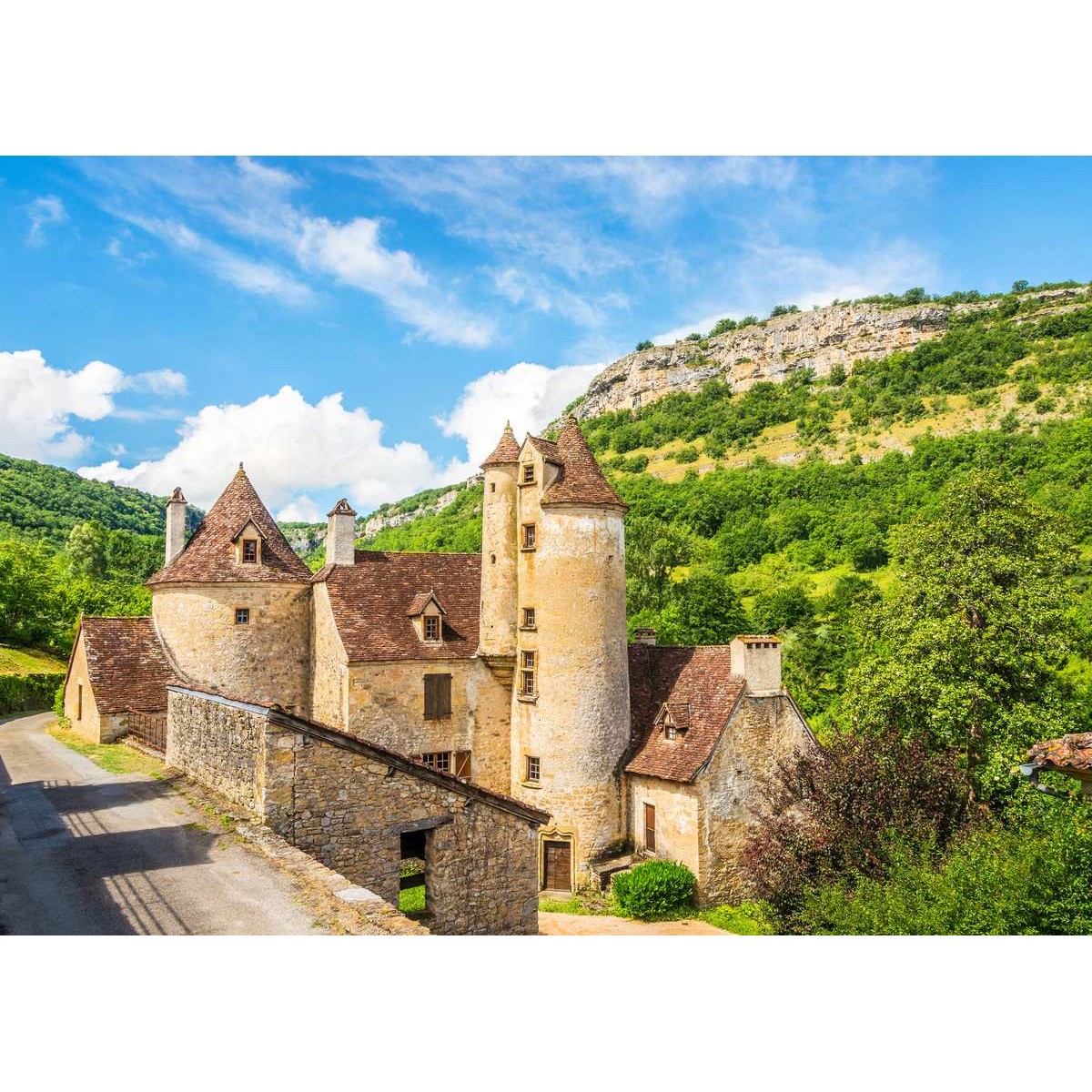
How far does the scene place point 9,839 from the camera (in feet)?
42.6

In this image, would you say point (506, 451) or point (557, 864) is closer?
point (557, 864)

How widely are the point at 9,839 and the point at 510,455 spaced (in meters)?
18.8

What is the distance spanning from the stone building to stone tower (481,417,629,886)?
0.06 metres

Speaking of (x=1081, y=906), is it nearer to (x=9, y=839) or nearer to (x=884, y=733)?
(x=884, y=733)

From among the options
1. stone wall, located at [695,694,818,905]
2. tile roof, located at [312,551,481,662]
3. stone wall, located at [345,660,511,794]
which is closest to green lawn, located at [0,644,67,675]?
tile roof, located at [312,551,481,662]

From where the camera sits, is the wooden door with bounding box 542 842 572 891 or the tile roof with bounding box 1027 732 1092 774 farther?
the wooden door with bounding box 542 842 572 891

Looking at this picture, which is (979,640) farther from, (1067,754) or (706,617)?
(706,617)

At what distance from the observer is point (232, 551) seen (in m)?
27.4

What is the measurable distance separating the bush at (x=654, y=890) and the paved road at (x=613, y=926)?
0.33 metres

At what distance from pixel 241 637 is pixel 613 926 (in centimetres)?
1574

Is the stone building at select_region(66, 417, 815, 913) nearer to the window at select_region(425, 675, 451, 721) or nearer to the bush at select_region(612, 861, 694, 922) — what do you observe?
the window at select_region(425, 675, 451, 721)

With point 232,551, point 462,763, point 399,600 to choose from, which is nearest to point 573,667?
point 462,763

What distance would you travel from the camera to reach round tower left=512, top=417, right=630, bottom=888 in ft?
83.1

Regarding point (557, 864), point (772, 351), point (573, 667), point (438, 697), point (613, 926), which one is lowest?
point (613, 926)
